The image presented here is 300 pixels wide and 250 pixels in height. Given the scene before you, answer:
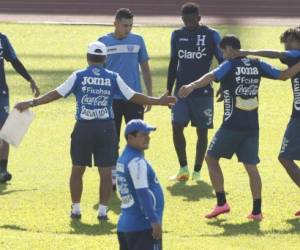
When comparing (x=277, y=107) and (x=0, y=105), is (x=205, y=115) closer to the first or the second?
Answer: (x=0, y=105)

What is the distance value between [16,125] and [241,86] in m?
2.53

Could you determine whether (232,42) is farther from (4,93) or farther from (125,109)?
(4,93)

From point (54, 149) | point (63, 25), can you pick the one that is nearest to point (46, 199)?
point (54, 149)

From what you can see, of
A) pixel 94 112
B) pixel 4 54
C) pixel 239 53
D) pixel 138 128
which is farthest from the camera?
pixel 4 54

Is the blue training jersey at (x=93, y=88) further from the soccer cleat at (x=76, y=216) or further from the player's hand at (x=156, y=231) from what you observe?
the player's hand at (x=156, y=231)

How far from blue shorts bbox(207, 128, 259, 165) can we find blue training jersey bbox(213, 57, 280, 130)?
0.24 ft

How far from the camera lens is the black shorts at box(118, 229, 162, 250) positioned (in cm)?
923

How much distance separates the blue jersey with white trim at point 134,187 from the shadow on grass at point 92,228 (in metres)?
2.75

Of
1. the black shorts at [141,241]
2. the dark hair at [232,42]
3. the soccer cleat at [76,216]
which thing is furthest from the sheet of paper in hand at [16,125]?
the black shorts at [141,241]

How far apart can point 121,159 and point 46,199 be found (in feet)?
14.9

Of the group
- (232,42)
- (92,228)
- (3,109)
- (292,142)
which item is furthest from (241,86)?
(3,109)

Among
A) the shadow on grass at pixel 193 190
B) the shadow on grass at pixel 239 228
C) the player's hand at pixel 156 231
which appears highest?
the player's hand at pixel 156 231

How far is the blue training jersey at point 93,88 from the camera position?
1233 cm

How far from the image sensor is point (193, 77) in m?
15.0
